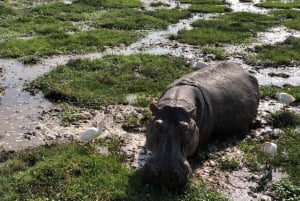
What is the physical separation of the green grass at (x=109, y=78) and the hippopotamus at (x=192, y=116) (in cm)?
259

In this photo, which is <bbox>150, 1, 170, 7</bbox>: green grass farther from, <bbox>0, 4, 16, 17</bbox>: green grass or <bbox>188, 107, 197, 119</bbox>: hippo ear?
<bbox>188, 107, 197, 119</bbox>: hippo ear

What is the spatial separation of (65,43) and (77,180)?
1093cm

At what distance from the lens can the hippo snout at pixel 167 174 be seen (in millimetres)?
8609

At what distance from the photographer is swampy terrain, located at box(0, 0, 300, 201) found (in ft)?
31.6

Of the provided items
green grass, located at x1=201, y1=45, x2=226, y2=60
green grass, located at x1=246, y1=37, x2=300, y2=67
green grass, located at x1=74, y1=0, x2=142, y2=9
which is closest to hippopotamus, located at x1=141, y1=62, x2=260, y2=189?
green grass, located at x1=246, y1=37, x2=300, y2=67

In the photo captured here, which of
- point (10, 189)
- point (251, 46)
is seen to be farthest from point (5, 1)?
point (10, 189)

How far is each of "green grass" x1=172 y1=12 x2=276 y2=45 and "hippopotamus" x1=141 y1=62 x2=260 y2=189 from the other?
7810mm

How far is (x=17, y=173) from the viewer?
9.77 metres

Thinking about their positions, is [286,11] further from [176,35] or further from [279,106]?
[279,106]

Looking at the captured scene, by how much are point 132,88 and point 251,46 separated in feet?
23.7

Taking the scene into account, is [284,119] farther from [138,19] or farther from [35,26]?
[35,26]

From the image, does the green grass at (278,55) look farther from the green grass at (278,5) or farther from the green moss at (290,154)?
the green grass at (278,5)

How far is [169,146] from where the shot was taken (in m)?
8.81

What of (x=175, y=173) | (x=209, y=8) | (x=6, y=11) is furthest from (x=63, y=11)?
(x=175, y=173)
